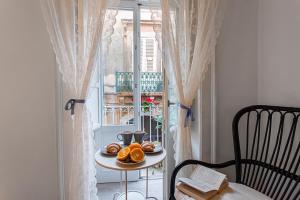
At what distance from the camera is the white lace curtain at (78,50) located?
151cm

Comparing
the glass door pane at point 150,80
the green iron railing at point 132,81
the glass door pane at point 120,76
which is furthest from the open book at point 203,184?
the glass door pane at point 120,76

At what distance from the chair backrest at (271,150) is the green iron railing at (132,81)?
3.64ft

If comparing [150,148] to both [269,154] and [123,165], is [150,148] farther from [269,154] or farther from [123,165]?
[269,154]

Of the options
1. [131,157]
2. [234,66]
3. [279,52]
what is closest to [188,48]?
[234,66]

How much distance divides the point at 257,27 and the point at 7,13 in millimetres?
1859

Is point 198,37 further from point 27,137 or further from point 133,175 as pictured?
point 133,175

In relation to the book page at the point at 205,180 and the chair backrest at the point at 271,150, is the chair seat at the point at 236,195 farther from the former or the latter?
the chair backrest at the point at 271,150

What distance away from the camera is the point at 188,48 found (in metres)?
1.74

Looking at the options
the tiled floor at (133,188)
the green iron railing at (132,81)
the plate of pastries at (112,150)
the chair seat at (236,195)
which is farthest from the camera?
the green iron railing at (132,81)

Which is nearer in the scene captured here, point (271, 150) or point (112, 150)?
point (112, 150)

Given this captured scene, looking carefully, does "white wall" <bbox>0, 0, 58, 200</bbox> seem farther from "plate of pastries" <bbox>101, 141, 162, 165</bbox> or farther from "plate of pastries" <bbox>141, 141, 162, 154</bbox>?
"plate of pastries" <bbox>141, 141, 162, 154</bbox>

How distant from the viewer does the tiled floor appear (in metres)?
2.48

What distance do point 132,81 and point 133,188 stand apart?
1.26 m

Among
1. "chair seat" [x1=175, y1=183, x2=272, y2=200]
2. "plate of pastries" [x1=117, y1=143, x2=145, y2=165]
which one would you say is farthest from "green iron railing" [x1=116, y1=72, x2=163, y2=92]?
"chair seat" [x1=175, y1=183, x2=272, y2=200]
